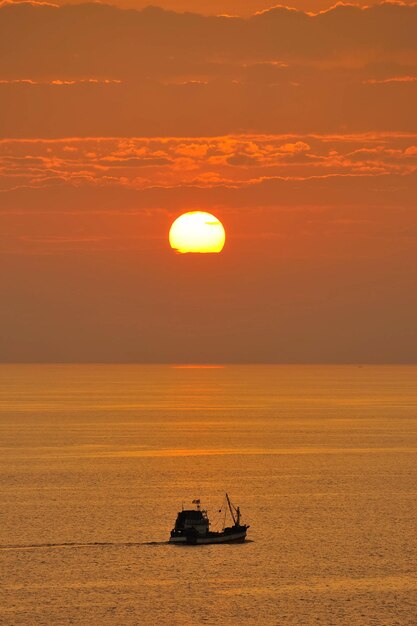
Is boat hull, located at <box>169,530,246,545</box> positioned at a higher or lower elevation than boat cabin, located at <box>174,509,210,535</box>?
lower

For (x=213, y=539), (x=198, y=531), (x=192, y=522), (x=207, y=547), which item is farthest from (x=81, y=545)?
(x=213, y=539)

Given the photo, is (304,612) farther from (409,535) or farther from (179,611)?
(409,535)

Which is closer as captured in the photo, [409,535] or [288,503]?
[409,535]

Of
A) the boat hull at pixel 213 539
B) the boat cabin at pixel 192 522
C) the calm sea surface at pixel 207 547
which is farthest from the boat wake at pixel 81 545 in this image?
the boat cabin at pixel 192 522

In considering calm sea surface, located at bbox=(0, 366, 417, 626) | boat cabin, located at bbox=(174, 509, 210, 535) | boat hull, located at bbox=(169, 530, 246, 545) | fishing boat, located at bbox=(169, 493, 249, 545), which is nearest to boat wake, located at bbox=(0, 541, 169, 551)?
calm sea surface, located at bbox=(0, 366, 417, 626)

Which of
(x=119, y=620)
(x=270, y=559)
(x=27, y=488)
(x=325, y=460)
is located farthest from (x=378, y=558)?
(x=325, y=460)

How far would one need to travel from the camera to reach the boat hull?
92188 mm

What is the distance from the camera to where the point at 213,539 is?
94750 mm

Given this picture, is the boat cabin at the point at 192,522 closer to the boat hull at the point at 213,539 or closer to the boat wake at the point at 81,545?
the boat hull at the point at 213,539

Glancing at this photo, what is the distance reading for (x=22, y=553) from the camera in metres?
86.6

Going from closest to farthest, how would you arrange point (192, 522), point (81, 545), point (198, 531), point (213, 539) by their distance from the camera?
point (81, 545)
point (192, 522)
point (198, 531)
point (213, 539)

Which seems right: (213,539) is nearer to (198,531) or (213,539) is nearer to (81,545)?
(198,531)

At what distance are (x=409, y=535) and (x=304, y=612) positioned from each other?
2643cm

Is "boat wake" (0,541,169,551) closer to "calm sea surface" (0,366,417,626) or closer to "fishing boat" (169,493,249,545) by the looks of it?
"calm sea surface" (0,366,417,626)
